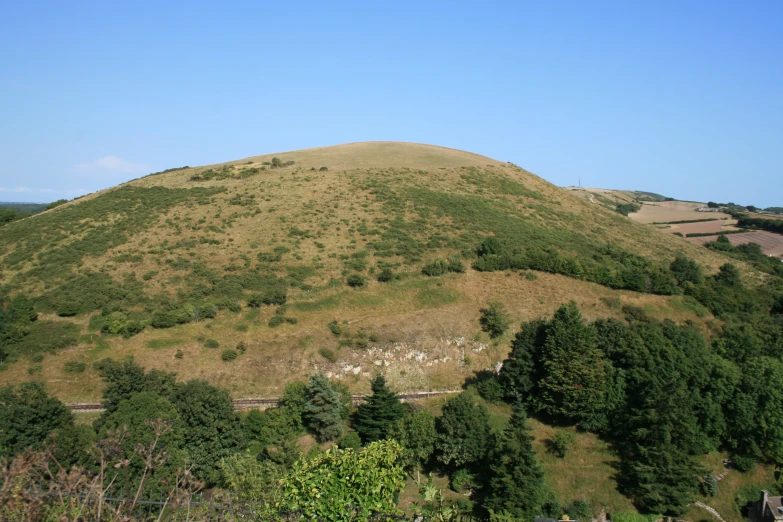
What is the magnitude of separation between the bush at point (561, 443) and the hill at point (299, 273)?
760cm

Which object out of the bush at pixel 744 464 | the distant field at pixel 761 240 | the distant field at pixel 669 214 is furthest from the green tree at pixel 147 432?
the distant field at pixel 669 214

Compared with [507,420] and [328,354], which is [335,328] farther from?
[507,420]

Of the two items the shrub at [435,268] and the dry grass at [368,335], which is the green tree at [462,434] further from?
the shrub at [435,268]

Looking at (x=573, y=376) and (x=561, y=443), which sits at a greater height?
(x=573, y=376)

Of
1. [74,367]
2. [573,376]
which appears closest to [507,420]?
[573,376]

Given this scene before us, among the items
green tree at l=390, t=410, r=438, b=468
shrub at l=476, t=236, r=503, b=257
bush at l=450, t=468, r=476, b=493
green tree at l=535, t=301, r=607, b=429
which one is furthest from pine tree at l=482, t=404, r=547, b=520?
shrub at l=476, t=236, r=503, b=257

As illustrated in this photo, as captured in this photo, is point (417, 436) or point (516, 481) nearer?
point (516, 481)

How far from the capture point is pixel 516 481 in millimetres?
23469

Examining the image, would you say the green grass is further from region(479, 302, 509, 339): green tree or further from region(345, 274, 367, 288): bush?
region(479, 302, 509, 339): green tree

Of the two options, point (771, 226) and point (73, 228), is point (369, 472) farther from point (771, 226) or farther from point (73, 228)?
point (771, 226)

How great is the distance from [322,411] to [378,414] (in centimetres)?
302

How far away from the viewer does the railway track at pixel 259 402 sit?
30.1m

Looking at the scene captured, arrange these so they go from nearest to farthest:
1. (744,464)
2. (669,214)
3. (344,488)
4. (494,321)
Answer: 1. (344,488)
2. (744,464)
3. (494,321)
4. (669,214)

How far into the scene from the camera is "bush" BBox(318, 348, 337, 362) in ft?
116
